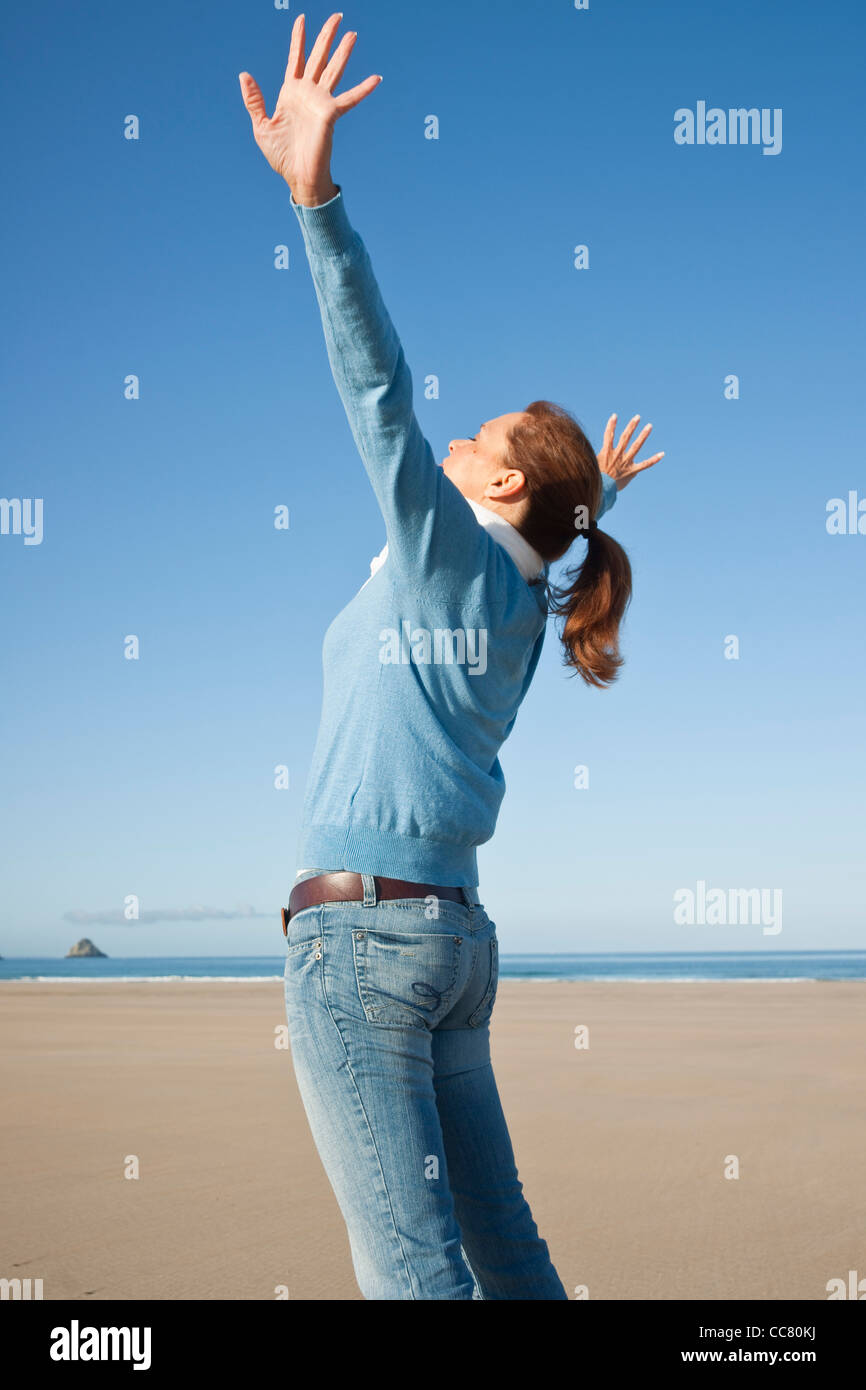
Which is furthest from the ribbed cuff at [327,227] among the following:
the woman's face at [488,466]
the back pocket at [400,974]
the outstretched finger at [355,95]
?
the back pocket at [400,974]

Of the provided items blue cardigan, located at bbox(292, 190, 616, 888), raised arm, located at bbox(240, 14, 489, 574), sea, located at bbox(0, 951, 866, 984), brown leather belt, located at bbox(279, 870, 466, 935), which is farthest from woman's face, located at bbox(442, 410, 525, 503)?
sea, located at bbox(0, 951, 866, 984)

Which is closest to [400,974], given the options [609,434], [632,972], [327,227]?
[327,227]

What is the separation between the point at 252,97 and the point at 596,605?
1.06m

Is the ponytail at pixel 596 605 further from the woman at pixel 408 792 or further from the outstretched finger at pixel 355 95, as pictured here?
the outstretched finger at pixel 355 95

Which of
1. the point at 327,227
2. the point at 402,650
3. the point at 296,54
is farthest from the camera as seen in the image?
the point at 402,650

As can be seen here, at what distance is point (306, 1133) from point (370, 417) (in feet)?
17.6

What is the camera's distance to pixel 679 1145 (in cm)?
572

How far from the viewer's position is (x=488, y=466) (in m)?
2.03

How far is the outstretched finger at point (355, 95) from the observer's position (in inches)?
62.9

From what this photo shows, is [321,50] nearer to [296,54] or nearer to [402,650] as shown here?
[296,54]

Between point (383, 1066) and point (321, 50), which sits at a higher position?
point (321, 50)

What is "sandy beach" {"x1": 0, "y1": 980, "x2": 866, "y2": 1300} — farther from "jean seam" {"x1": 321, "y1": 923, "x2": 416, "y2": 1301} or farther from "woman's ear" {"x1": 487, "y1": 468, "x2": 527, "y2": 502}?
"woman's ear" {"x1": 487, "y1": 468, "x2": 527, "y2": 502}
